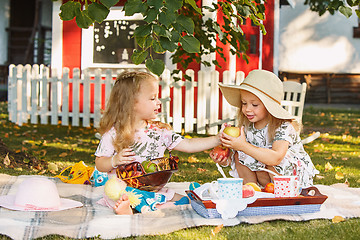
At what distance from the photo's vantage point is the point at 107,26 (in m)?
10.2

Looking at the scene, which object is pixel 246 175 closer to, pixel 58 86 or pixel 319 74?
pixel 58 86

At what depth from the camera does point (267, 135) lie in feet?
13.5

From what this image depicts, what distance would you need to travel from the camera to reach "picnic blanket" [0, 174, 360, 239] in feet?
10.3

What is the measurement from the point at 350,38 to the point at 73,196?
66.9 feet

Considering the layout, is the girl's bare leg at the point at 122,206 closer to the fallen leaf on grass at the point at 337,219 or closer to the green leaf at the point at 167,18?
the green leaf at the point at 167,18

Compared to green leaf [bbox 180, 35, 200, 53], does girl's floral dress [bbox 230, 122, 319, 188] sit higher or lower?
lower

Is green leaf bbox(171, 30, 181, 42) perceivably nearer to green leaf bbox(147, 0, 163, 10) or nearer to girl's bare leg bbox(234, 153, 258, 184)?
green leaf bbox(147, 0, 163, 10)

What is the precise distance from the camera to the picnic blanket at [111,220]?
3.13 metres

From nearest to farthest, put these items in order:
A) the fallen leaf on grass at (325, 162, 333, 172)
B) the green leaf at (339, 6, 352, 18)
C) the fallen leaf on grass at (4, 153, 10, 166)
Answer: the green leaf at (339, 6, 352, 18) → the fallen leaf on grass at (4, 153, 10, 166) → the fallen leaf on grass at (325, 162, 333, 172)

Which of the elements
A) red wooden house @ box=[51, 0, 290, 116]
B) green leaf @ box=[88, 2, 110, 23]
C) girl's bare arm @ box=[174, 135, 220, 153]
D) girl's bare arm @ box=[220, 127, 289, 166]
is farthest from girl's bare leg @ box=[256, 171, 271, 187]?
red wooden house @ box=[51, 0, 290, 116]

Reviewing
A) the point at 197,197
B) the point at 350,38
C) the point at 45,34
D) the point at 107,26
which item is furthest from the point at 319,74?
the point at 197,197

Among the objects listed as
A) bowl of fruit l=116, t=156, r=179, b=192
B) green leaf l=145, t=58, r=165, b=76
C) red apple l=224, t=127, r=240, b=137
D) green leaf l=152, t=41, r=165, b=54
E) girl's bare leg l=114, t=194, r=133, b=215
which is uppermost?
green leaf l=152, t=41, r=165, b=54

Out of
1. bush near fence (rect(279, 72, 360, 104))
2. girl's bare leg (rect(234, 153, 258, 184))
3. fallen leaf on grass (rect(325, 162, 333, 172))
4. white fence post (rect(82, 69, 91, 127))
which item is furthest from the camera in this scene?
bush near fence (rect(279, 72, 360, 104))

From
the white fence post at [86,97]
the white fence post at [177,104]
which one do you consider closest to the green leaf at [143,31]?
the white fence post at [177,104]
